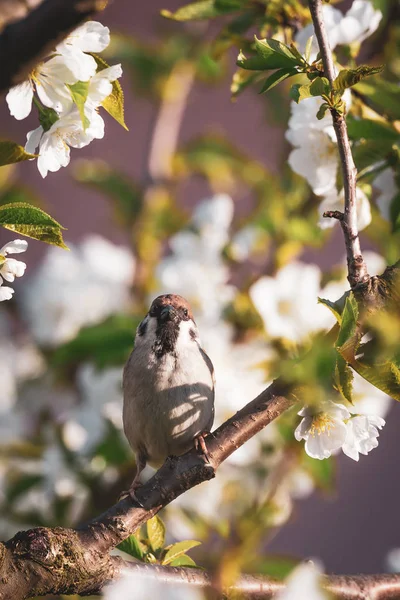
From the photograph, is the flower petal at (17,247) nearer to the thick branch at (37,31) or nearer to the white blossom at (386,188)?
the thick branch at (37,31)

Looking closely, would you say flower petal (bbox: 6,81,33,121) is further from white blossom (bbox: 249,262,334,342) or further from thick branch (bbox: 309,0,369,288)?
white blossom (bbox: 249,262,334,342)

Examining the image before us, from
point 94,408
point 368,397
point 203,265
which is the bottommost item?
point 94,408

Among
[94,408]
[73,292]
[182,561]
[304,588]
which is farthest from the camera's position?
[73,292]

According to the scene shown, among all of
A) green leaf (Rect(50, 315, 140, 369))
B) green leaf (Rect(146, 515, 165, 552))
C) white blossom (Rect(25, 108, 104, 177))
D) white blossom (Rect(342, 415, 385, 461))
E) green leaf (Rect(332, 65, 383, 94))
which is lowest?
green leaf (Rect(50, 315, 140, 369))

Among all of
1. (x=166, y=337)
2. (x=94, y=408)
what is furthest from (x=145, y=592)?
(x=94, y=408)

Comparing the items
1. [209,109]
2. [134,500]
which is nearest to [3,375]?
[134,500]

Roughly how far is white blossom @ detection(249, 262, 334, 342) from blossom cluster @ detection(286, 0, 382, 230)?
0.44m

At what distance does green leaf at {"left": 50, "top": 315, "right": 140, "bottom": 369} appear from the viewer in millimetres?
1546

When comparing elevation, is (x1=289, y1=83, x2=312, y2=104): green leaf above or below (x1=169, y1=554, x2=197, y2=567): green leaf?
above

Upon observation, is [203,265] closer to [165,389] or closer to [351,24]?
[165,389]

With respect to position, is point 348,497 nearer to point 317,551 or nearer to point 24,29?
point 317,551

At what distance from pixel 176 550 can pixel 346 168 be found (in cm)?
53

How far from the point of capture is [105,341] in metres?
1.57

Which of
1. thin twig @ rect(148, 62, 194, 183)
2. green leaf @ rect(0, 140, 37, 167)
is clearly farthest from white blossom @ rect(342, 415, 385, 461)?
thin twig @ rect(148, 62, 194, 183)
